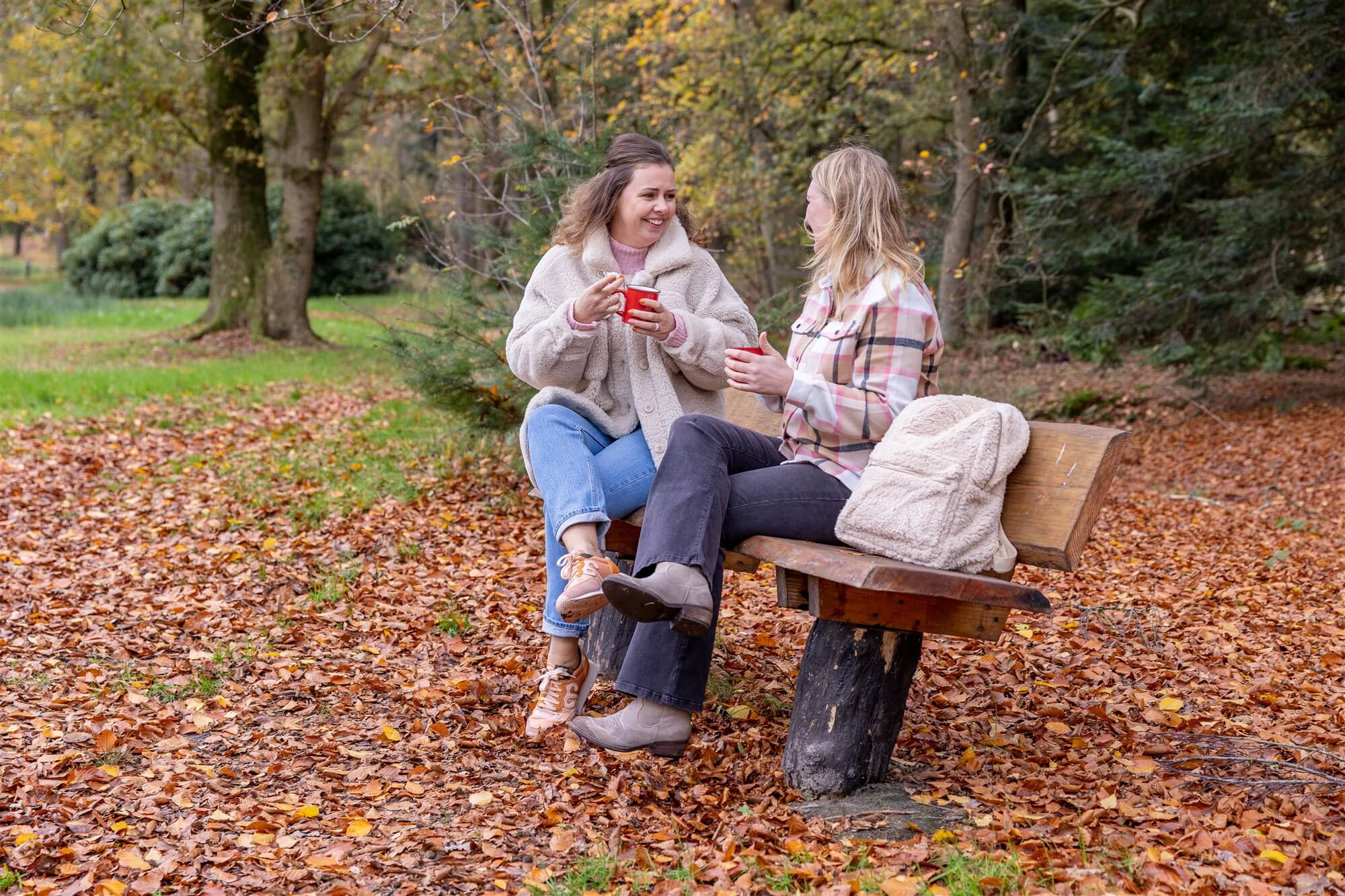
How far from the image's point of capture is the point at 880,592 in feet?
A: 9.81

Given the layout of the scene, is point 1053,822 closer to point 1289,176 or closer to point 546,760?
point 546,760

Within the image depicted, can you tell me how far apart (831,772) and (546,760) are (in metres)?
0.84

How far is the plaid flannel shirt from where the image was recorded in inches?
126

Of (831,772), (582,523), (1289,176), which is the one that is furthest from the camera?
(1289,176)

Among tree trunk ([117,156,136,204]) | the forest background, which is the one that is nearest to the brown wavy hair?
the forest background

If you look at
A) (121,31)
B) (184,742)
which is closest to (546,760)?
(184,742)

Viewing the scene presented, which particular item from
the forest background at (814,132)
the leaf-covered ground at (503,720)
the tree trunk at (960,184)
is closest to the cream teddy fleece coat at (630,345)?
the leaf-covered ground at (503,720)

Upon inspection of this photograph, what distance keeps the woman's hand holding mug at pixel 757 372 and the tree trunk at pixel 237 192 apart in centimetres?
1208

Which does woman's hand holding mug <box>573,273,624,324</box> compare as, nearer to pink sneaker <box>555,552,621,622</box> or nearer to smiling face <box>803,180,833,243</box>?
smiling face <box>803,180,833,243</box>

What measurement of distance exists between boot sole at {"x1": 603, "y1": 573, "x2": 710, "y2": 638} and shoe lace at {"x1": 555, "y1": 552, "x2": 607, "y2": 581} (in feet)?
0.75

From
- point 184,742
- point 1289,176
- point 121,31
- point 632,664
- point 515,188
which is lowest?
point 184,742

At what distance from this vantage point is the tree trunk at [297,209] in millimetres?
13555

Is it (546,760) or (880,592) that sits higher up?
(880,592)

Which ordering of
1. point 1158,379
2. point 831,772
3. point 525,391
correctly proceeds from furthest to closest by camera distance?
point 1158,379
point 525,391
point 831,772
